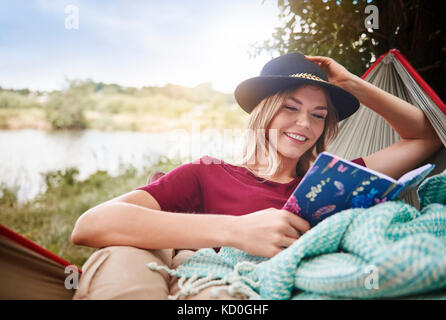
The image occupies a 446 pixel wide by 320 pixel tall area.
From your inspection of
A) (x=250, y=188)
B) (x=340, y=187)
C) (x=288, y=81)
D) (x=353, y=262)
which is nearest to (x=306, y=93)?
(x=288, y=81)

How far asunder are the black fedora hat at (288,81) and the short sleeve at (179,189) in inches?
16.0

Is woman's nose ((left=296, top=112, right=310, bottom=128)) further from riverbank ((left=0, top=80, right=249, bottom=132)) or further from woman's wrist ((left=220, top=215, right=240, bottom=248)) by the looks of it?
riverbank ((left=0, top=80, right=249, bottom=132))

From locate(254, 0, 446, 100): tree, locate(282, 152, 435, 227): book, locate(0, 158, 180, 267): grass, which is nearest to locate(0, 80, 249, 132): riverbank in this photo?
locate(0, 158, 180, 267): grass

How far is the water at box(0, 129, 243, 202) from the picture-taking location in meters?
2.86

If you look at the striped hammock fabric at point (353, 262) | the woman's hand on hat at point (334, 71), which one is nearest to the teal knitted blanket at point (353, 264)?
the striped hammock fabric at point (353, 262)

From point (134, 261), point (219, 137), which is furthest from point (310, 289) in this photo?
point (219, 137)

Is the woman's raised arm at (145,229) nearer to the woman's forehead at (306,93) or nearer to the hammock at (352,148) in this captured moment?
the hammock at (352,148)

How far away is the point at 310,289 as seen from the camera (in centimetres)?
55

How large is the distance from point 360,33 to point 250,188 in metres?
1.28

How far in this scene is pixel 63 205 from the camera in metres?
2.97

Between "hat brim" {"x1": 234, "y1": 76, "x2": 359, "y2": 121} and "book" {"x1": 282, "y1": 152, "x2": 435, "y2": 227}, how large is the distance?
0.53 meters

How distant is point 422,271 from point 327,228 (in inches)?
7.1

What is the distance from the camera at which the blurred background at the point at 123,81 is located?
72.2 inches

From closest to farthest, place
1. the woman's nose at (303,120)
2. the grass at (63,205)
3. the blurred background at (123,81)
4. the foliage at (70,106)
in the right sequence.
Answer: the woman's nose at (303,120) < the blurred background at (123,81) < the grass at (63,205) < the foliage at (70,106)
